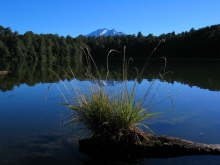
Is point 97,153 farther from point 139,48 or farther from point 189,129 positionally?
point 139,48

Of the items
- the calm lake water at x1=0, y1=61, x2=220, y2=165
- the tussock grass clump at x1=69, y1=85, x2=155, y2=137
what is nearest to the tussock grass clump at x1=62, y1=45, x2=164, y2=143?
the tussock grass clump at x1=69, y1=85, x2=155, y2=137

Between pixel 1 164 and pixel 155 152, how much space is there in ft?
7.22

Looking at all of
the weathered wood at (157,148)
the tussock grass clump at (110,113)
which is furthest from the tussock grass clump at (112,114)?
the weathered wood at (157,148)

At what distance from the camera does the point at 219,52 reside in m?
41.1

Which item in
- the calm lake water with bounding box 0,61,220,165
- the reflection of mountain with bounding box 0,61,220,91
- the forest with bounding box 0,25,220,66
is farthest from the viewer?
the forest with bounding box 0,25,220,66

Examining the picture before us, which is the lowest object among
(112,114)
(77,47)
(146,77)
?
(112,114)

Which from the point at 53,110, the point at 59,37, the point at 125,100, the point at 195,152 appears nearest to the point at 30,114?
the point at 53,110

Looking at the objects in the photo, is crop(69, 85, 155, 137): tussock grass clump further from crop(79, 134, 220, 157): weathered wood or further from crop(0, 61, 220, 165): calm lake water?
crop(0, 61, 220, 165): calm lake water

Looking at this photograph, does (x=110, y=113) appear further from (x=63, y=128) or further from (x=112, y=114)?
(x=63, y=128)

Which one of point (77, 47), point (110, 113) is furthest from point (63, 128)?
point (77, 47)

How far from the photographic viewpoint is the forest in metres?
43.2

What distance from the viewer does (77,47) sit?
43.2m

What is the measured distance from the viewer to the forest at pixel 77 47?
142ft

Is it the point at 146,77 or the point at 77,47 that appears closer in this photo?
the point at 146,77
